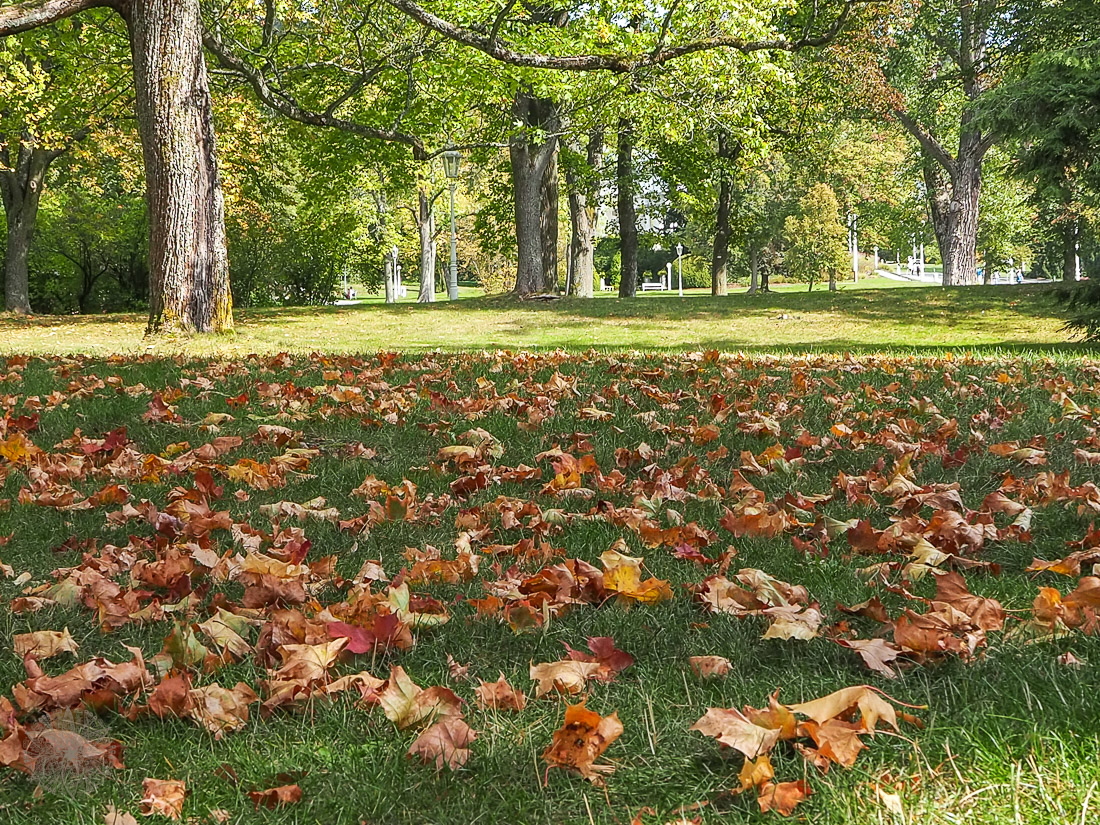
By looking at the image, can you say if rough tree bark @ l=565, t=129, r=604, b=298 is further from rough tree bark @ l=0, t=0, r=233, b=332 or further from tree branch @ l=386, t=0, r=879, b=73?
rough tree bark @ l=0, t=0, r=233, b=332

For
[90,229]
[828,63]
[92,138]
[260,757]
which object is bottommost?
[260,757]

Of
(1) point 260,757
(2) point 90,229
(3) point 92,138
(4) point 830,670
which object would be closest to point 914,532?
(4) point 830,670

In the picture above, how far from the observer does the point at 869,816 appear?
1.46 meters

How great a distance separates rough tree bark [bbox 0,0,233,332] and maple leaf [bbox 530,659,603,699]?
32.7ft

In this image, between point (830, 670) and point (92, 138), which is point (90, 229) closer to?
point (92, 138)

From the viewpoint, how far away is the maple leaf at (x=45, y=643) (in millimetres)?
2270

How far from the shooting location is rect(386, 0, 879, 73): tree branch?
12.0 metres

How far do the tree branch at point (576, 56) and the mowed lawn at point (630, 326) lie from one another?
13.1ft

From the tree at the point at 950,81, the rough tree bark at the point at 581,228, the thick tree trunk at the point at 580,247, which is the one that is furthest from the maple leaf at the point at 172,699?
the thick tree trunk at the point at 580,247

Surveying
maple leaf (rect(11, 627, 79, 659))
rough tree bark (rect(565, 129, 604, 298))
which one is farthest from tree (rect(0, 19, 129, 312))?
maple leaf (rect(11, 627, 79, 659))

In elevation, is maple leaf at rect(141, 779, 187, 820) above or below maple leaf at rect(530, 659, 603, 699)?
below

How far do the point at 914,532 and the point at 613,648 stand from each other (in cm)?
136

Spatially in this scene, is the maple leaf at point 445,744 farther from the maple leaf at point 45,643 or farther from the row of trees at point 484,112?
the row of trees at point 484,112

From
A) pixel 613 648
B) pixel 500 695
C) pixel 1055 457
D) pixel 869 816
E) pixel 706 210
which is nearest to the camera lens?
pixel 869 816
